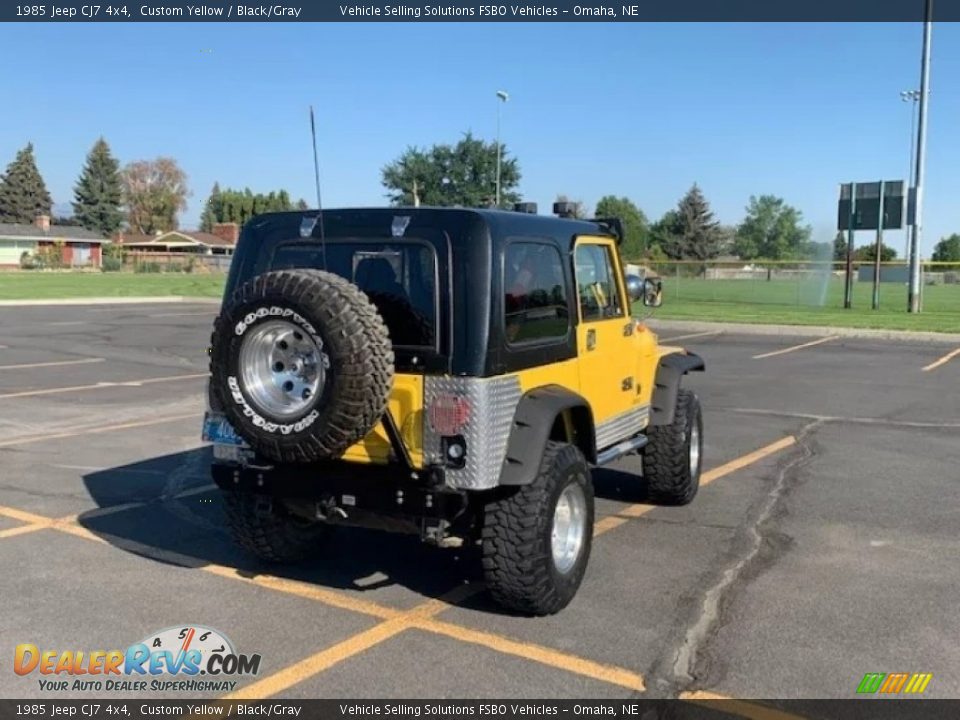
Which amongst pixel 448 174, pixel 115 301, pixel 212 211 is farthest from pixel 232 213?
pixel 448 174

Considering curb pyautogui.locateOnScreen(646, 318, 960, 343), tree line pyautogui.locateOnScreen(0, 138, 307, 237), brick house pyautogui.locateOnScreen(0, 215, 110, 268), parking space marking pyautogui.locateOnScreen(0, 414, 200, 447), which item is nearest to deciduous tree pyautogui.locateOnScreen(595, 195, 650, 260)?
tree line pyautogui.locateOnScreen(0, 138, 307, 237)

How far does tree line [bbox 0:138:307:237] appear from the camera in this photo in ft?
331

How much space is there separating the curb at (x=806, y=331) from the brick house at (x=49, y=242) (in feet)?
214

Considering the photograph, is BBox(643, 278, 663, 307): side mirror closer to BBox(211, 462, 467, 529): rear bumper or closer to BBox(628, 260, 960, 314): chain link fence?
BBox(211, 462, 467, 529): rear bumper

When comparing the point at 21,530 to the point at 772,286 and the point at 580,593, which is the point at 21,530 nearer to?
the point at 580,593

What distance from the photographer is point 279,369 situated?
429 centimetres

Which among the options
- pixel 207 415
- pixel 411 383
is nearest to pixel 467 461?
pixel 411 383

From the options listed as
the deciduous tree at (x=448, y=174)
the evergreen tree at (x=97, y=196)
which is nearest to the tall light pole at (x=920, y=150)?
the deciduous tree at (x=448, y=174)

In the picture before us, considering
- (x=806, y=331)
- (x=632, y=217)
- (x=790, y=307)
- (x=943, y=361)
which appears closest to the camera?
(x=943, y=361)

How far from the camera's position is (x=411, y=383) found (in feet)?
14.2

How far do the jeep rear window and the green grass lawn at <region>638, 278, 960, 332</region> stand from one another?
22019 millimetres

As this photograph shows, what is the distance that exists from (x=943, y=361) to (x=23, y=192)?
104966 mm

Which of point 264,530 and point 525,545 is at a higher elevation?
point 525,545

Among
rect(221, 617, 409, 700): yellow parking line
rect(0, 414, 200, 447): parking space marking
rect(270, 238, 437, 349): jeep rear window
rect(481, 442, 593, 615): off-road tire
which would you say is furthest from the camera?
rect(0, 414, 200, 447): parking space marking
